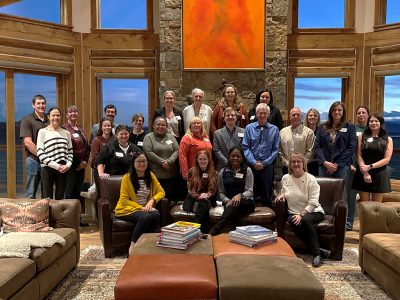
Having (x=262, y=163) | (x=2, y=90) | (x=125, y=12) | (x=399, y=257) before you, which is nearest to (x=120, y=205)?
(x=262, y=163)

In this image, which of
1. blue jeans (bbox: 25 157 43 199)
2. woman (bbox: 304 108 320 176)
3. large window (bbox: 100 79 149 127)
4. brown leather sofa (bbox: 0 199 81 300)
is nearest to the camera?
brown leather sofa (bbox: 0 199 81 300)

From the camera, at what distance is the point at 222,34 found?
6465mm

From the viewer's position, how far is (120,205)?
13.7 feet

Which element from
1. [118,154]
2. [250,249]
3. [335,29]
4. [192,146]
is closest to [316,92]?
[335,29]

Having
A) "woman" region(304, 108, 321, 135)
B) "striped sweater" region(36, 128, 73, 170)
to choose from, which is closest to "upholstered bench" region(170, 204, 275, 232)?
"woman" region(304, 108, 321, 135)

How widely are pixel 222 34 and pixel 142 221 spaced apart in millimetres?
3656

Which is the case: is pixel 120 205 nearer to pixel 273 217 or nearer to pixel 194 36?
pixel 273 217

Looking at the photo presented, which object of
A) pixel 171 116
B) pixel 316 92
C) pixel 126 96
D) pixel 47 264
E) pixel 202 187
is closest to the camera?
pixel 47 264

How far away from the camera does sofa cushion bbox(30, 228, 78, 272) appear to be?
2.94 m

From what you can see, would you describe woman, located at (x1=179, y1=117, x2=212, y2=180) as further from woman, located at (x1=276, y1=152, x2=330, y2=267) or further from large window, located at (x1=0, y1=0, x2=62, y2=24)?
large window, located at (x1=0, y1=0, x2=62, y2=24)

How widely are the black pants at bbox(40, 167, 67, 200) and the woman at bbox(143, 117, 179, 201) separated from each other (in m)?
1.08

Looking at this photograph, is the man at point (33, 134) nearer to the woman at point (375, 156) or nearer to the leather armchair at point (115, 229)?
the leather armchair at point (115, 229)

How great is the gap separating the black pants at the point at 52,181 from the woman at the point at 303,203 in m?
2.57

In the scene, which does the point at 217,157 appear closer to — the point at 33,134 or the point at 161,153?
the point at 161,153
